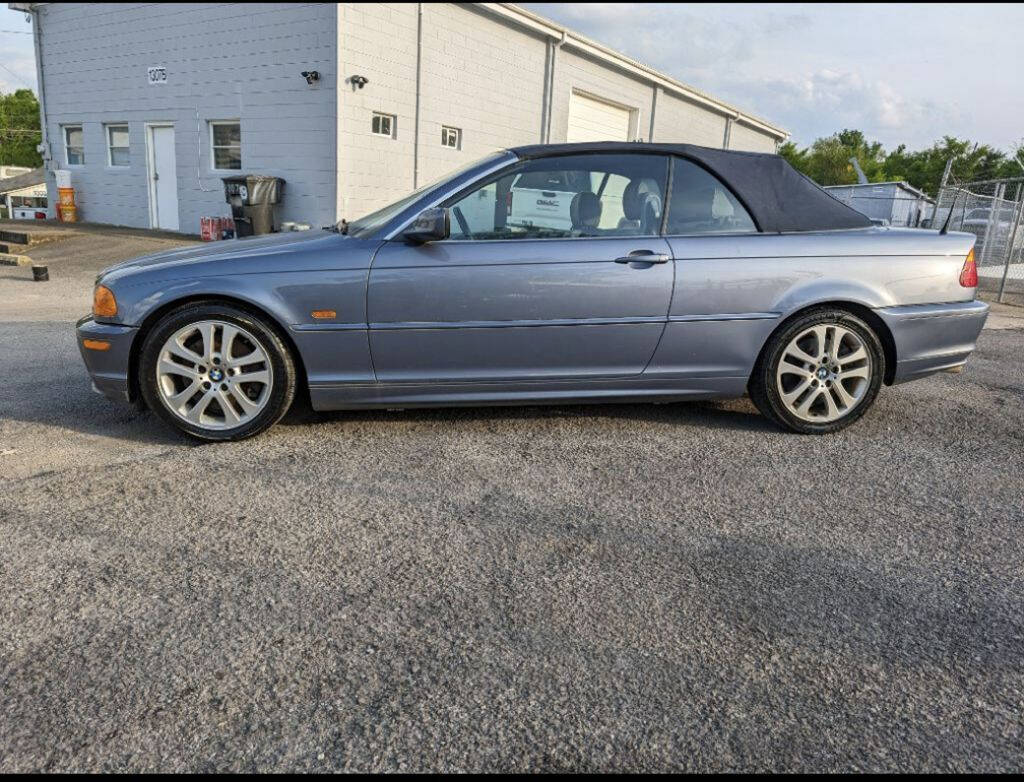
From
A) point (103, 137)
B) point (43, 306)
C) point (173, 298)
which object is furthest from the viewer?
point (103, 137)

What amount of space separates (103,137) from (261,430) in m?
17.6

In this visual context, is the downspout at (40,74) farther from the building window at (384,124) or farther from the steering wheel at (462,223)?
the steering wheel at (462,223)

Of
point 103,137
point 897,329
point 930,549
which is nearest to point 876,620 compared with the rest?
point 930,549

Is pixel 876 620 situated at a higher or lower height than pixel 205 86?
lower

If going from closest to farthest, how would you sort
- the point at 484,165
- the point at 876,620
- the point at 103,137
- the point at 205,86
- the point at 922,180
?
the point at 876,620 → the point at 484,165 → the point at 205,86 → the point at 103,137 → the point at 922,180

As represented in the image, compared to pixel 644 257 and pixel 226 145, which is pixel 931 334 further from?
pixel 226 145

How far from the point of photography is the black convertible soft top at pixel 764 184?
4.16 metres

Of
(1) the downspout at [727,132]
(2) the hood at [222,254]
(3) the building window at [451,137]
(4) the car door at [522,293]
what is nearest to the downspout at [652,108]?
(1) the downspout at [727,132]

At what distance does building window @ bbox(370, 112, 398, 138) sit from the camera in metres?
14.8

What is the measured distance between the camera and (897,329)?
4.20 m

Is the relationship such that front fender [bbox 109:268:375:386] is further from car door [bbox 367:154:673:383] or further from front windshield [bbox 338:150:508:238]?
front windshield [bbox 338:150:508:238]

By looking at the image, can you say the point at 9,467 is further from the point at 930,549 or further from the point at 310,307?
the point at 930,549

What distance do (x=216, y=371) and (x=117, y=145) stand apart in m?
17.2

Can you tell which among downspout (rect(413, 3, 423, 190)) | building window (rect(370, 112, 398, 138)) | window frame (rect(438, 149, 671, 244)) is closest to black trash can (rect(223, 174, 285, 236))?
building window (rect(370, 112, 398, 138))
